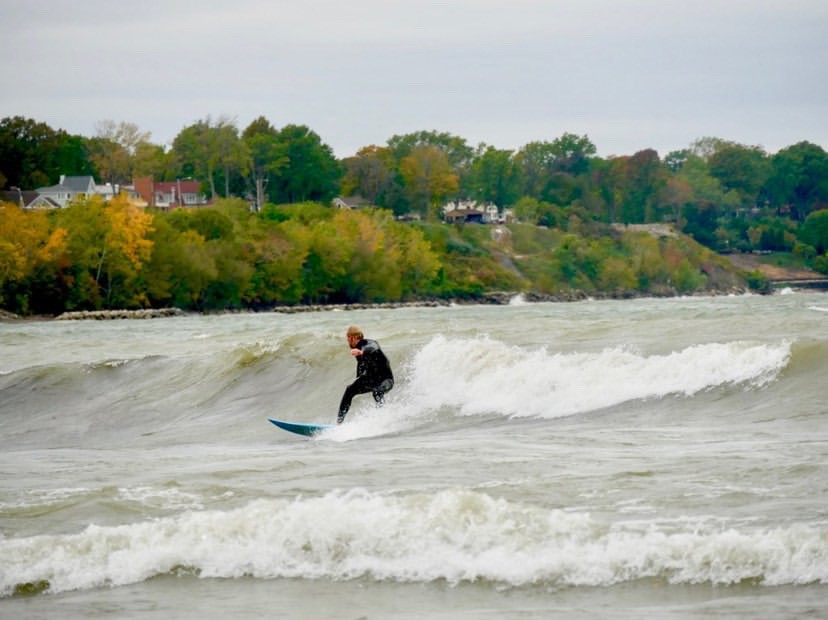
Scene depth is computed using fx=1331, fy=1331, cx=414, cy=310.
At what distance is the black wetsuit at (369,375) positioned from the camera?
795 inches

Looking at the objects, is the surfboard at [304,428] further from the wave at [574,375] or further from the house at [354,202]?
the house at [354,202]

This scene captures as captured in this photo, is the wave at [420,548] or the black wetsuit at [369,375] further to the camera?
the black wetsuit at [369,375]

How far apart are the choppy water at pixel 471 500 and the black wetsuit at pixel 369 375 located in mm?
529

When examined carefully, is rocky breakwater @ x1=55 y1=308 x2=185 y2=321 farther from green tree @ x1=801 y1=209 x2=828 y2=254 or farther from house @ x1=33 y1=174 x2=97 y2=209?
green tree @ x1=801 y1=209 x2=828 y2=254

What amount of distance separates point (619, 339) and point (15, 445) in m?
12.6

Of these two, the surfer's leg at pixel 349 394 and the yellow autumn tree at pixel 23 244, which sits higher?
the yellow autumn tree at pixel 23 244

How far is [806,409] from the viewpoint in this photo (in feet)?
62.4

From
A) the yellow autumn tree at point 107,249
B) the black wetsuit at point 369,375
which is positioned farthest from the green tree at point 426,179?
the black wetsuit at point 369,375

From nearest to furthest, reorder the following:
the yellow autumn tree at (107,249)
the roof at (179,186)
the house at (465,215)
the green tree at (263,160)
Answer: the yellow autumn tree at (107,249), the green tree at (263,160), the roof at (179,186), the house at (465,215)

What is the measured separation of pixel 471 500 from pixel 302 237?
105 m

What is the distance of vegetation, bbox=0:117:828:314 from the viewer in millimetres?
94875

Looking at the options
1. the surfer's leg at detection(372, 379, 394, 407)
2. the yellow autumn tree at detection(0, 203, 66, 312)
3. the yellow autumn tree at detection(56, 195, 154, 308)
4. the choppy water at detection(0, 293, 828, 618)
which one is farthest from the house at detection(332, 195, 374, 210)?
the surfer's leg at detection(372, 379, 394, 407)

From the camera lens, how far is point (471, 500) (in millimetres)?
11734

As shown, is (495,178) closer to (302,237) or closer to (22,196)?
(22,196)
